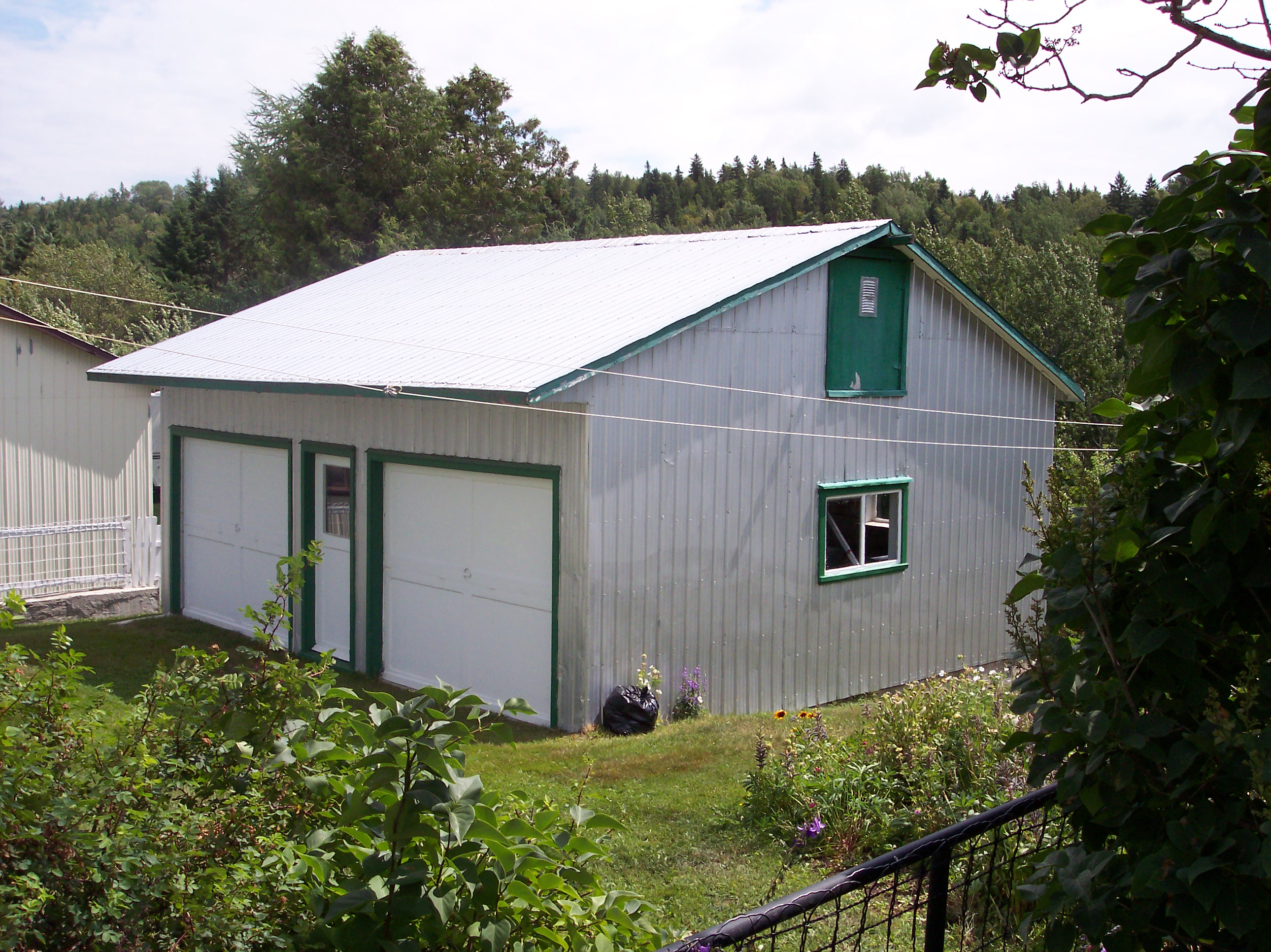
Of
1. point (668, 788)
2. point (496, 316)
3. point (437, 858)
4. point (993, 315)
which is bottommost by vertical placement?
point (668, 788)

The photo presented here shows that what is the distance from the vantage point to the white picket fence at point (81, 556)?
14.1 m

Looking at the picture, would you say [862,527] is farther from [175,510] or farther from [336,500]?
[175,510]

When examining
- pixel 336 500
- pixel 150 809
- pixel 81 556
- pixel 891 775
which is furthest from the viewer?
pixel 81 556

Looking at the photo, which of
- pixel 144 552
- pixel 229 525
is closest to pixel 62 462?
pixel 144 552

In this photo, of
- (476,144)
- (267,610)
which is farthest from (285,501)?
(476,144)

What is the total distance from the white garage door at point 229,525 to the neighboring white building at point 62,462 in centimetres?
158

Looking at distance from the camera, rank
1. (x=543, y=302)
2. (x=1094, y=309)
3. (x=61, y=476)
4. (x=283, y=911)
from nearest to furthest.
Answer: (x=283, y=911) < (x=543, y=302) < (x=61, y=476) < (x=1094, y=309)

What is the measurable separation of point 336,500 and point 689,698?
443 cm

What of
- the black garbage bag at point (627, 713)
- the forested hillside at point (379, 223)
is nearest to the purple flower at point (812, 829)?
the black garbage bag at point (627, 713)

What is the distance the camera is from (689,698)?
9852mm

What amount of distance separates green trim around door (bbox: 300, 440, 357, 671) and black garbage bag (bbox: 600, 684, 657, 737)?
131 inches

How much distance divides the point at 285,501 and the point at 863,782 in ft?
26.1

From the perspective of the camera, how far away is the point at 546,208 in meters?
46.5

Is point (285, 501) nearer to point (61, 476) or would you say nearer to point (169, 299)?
point (61, 476)
